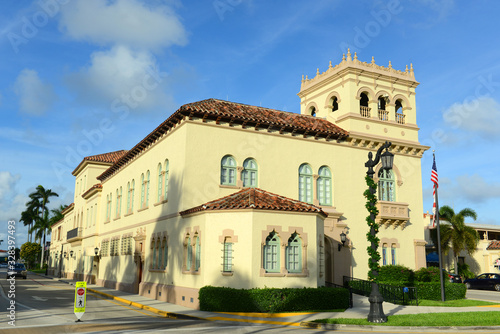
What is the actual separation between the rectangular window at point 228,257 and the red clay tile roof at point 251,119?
7.03m

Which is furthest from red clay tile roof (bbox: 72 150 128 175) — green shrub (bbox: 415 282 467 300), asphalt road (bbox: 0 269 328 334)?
green shrub (bbox: 415 282 467 300)

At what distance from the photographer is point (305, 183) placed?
25891 millimetres

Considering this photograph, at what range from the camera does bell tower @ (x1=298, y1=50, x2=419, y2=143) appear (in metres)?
28.0

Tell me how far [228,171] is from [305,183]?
4.84m

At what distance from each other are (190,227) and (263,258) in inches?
163

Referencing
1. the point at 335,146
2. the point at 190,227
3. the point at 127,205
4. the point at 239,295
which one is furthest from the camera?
the point at 127,205

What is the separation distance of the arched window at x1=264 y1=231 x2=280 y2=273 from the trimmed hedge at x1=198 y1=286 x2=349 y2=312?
1.29 m

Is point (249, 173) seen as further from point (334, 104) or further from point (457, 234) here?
point (457, 234)

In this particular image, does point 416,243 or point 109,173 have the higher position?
point 109,173

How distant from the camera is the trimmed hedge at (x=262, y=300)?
714 inches

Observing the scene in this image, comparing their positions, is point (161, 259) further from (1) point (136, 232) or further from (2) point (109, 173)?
(2) point (109, 173)

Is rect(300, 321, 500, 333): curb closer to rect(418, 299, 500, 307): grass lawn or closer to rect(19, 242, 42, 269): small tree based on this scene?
rect(418, 299, 500, 307): grass lawn

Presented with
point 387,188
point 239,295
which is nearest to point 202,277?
point 239,295

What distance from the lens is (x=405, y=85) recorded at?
30156 millimetres
